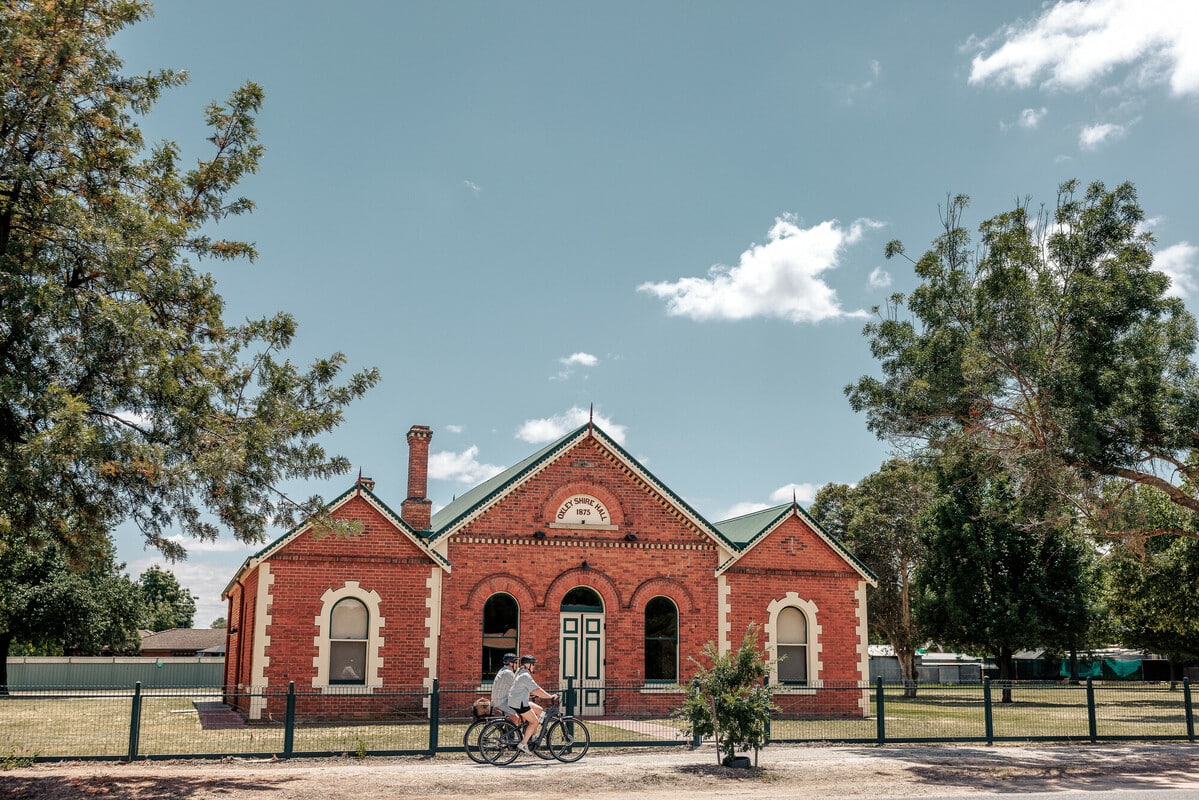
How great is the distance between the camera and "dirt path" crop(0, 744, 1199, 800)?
14.3 m

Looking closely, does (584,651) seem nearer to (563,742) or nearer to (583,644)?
(583,644)

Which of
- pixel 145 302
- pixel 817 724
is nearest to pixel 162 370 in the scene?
pixel 145 302

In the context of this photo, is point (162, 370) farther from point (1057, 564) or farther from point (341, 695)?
point (1057, 564)

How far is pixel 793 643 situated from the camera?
27.8 metres

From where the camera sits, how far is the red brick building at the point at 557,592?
2431 centimetres

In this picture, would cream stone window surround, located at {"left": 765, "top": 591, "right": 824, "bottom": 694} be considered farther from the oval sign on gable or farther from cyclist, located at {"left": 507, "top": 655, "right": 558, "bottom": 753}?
cyclist, located at {"left": 507, "top": 655, "right": 558, "bottom": 753}

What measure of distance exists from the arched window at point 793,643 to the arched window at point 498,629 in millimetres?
7301

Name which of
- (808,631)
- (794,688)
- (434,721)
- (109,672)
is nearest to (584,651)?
(794,688)

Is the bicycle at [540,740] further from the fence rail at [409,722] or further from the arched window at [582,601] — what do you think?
the arched window at [582,601]

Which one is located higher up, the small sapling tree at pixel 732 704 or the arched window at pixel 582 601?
the arched window at pixel 582 601

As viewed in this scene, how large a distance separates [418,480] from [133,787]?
15.2 meters

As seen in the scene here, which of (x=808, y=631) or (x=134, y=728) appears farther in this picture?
(x=808, y=631)

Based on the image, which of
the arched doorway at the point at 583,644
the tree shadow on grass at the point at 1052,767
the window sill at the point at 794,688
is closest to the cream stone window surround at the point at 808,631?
the window sill at the point at 794,688

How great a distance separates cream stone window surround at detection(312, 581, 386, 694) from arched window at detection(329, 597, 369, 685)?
0.11m
